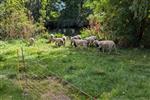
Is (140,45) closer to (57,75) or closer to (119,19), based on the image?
(119,19)

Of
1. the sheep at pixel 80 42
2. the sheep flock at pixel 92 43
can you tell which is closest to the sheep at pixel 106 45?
the sheep flock at pixel 92 43

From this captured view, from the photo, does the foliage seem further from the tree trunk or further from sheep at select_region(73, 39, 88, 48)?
the tree trunk

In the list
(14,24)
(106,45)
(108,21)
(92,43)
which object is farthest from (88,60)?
(14,24)

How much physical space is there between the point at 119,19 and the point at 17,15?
8050mm

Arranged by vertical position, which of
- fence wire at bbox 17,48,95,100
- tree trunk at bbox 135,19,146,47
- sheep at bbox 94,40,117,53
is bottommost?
fence wire at bbox 17,48,95,100

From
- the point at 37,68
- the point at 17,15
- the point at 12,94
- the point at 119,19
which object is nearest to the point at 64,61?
the point at 37,68

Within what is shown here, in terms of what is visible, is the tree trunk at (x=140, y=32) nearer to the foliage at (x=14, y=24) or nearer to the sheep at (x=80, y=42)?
the sheep at (x=80, y=42)

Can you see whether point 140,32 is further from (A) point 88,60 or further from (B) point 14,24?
(B) point 14,24

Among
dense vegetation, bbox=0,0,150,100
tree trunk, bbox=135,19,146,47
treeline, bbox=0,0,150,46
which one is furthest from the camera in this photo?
tree trunk, bbox=135,19,146,47

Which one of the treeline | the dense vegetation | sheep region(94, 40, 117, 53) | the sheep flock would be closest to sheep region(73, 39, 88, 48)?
the sheep flock

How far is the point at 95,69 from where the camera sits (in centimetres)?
1368

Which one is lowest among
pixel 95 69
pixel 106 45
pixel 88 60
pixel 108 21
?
pixel 95 69

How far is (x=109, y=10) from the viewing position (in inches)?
838

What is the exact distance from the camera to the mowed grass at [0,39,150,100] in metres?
11.6
